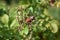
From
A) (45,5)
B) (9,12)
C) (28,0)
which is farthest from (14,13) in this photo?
(45,5)

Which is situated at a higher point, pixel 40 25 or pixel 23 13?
pixel 23 13

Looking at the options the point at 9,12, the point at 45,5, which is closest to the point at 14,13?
the point at 9,12

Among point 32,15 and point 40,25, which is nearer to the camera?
point 32,15

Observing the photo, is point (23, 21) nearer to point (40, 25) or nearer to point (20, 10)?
point (20, 10)

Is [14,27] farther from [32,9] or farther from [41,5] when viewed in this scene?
[41,5]

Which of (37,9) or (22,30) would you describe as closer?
(22,30)

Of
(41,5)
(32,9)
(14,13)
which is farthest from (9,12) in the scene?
(41,5)

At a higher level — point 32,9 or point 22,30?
point 32,9

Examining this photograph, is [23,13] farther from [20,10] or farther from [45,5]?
[45,5]
